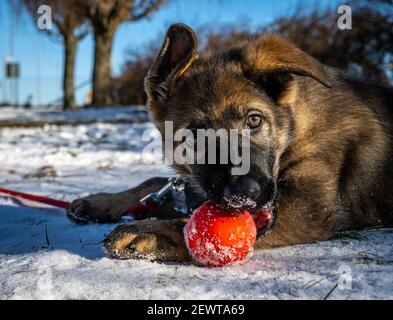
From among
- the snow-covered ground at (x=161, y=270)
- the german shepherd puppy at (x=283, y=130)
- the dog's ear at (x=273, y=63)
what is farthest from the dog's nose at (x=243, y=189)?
the dog's ear at (x=273, y=63)

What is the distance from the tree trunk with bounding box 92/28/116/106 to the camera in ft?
76.2

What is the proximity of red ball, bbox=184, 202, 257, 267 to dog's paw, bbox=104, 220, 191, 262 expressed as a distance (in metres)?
0.09

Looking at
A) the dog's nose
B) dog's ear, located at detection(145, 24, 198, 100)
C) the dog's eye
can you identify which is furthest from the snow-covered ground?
dog's ear, located at detection(145, 24, 198, 100)

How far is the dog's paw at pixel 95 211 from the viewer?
385 centimetres

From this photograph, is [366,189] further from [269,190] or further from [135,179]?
[135,179]

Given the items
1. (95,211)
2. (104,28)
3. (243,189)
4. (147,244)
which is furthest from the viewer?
(104,28)

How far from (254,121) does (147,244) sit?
0.98 meters

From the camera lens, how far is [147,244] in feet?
8.83

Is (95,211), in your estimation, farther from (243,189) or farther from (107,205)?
(243,189)

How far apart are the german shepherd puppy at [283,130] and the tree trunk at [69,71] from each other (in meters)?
24.6

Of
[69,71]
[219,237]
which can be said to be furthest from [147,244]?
[69,71]

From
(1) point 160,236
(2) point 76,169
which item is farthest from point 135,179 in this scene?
(1) point 160,236

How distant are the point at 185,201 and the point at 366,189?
45.2 inches

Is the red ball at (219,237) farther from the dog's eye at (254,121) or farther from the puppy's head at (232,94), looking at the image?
the dog's eye at (254,121)
